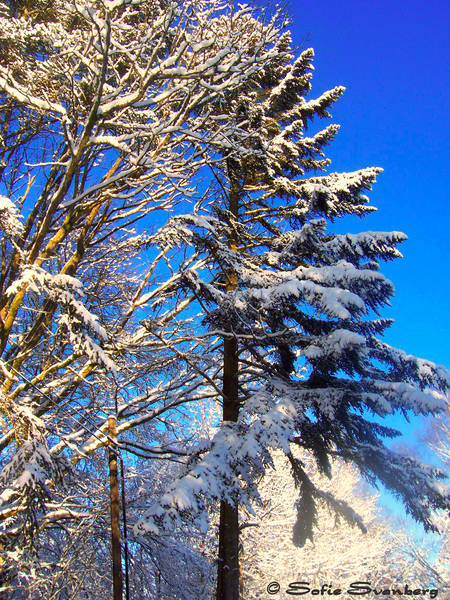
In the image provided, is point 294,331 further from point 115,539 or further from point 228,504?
point 115,539

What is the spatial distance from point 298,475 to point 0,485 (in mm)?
4557

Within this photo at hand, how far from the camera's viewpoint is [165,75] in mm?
5336

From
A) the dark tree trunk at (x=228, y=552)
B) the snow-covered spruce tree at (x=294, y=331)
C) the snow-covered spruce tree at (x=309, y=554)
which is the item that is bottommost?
the snow-covered spruce tree at (x=309, y=554)

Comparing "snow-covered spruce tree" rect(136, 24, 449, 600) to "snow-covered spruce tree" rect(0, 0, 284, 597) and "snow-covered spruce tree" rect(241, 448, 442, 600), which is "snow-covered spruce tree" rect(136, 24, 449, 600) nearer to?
"snow-covered spruce tree" rect(0, 0, 284, 597)

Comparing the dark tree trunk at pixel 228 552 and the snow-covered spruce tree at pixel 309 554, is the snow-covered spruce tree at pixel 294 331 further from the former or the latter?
the snow-covered spruce tree at pixel 309 554

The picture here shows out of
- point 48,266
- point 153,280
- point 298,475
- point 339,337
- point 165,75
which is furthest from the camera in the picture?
point 48,266

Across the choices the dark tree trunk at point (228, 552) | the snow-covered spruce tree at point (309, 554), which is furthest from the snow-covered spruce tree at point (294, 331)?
the snow-covered spruce tree at point (309, 554)

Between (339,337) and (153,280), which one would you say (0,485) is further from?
(339,337)

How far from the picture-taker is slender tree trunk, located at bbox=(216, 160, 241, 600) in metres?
5.29

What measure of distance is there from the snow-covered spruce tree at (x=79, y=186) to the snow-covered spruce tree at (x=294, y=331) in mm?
807

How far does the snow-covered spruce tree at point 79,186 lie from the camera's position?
448 cm

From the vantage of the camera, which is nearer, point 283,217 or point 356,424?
point 356,424

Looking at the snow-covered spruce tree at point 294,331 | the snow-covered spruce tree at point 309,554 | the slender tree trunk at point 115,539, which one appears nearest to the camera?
the slender tree trunk at point 115,539

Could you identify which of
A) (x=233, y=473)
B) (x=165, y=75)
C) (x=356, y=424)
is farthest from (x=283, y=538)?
(x=165, y=75)
